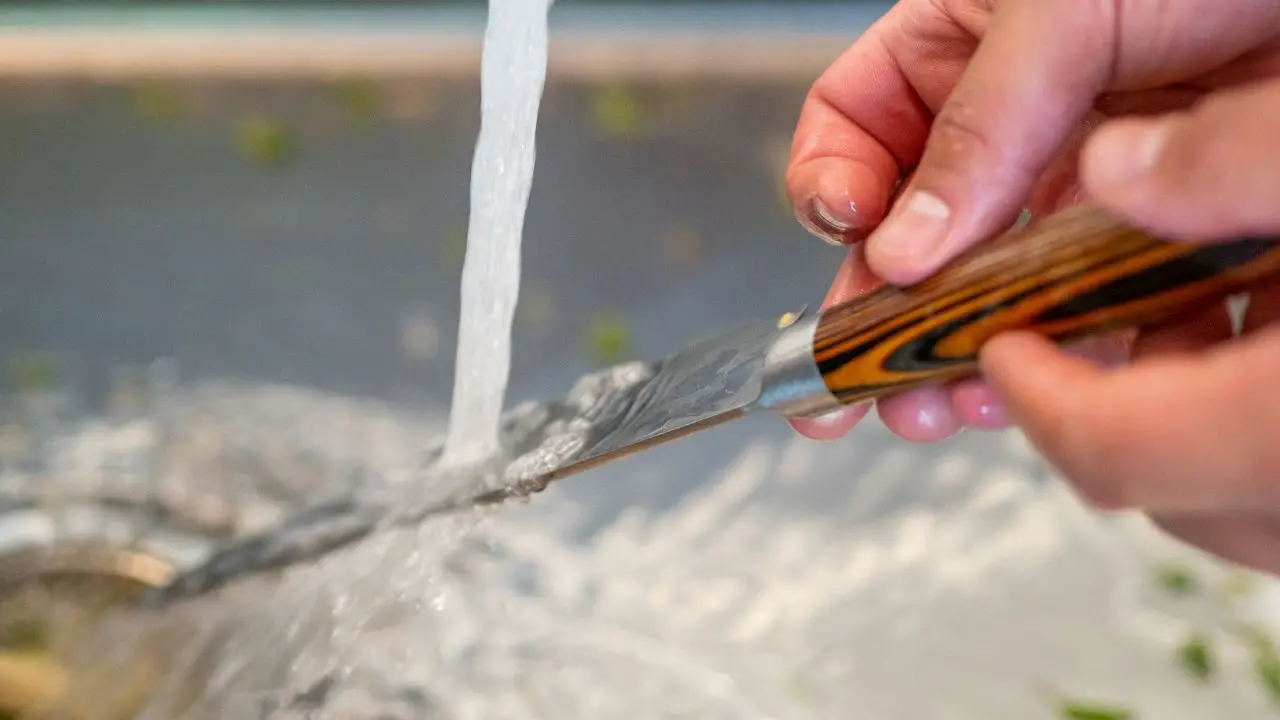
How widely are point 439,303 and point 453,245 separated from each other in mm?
41

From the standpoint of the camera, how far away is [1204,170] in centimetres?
21

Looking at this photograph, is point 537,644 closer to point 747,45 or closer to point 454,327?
point 454,327

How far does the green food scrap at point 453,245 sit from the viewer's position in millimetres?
646

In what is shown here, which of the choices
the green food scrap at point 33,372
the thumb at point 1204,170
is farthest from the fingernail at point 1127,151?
the green food scrap at point 33,372

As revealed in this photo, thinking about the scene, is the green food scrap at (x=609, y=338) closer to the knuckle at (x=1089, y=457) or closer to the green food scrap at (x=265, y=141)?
the green food scrap at (x=265, y=141)

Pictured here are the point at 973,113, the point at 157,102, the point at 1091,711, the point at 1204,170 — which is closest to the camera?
the point at 1204,170

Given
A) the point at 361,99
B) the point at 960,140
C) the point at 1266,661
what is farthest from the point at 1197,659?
the point at 361,99

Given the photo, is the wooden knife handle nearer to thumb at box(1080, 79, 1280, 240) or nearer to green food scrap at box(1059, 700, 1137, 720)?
thumb at box(1080, 79, 1280, 240)

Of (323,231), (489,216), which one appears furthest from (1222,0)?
(323,231)

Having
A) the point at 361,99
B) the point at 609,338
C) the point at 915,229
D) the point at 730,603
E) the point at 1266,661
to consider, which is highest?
the point at 361,99

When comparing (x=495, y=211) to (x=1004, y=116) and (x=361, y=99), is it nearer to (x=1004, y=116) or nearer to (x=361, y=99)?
(x=1004, y=116)

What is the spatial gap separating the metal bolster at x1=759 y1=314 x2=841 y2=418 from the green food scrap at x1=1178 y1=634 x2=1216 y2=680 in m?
0.39

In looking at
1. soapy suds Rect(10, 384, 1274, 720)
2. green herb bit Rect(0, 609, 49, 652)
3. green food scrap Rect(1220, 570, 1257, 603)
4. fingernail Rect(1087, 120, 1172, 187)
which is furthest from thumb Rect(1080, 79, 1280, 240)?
green herb bit Rect(0, 609, 49, 652)

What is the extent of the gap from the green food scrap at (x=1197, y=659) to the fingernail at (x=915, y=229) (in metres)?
0.38
